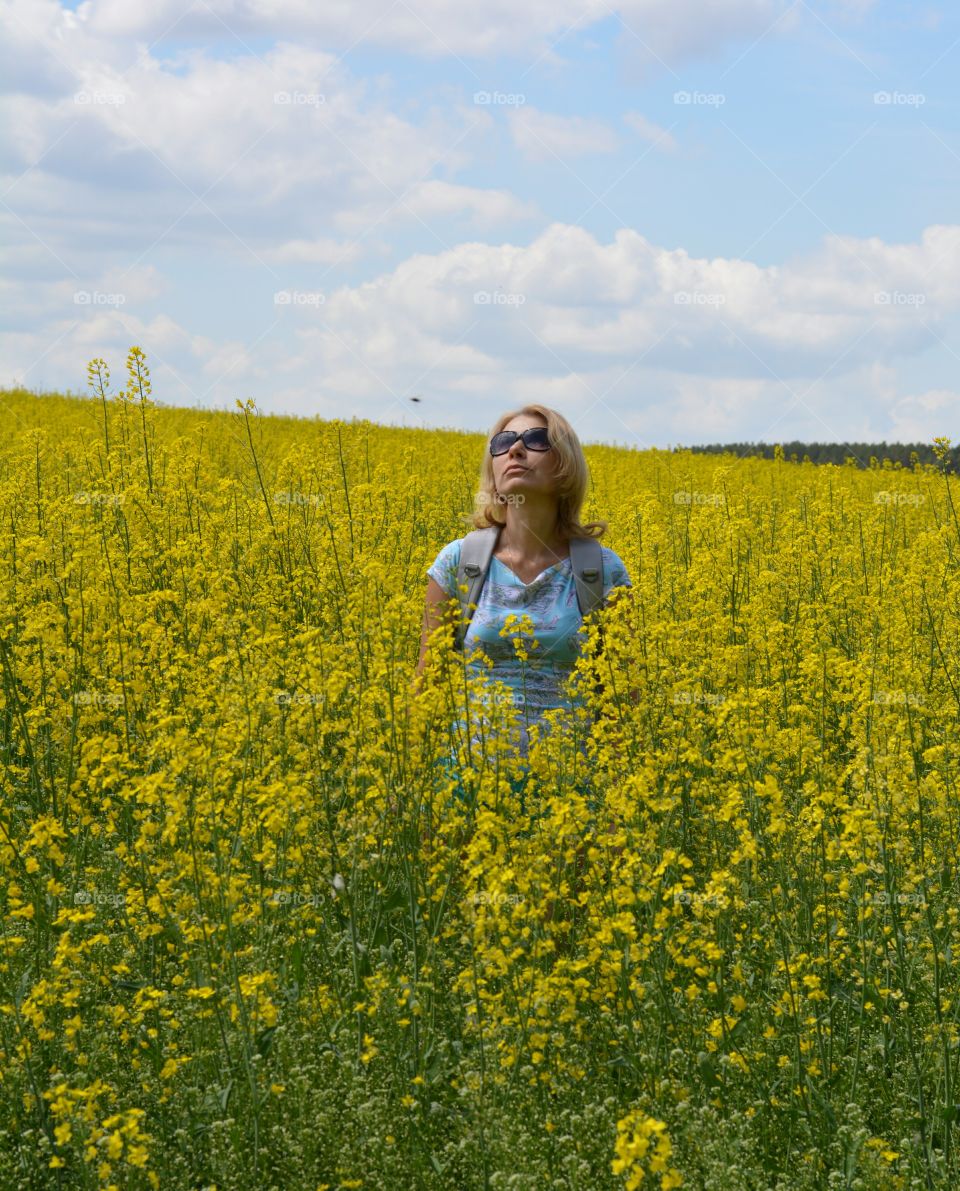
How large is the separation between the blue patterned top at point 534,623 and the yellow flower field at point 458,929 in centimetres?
26

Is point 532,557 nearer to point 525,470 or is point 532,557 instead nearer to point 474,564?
point 474,564

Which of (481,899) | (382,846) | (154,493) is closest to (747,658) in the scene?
(382,846)

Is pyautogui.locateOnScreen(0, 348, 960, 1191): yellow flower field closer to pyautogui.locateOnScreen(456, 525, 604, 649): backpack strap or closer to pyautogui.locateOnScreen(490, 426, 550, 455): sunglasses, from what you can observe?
pyautogui.locateOnScreen(456, 525, 604, 649): backpack strap

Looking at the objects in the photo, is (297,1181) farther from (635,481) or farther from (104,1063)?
(635,481)

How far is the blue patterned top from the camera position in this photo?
484cm

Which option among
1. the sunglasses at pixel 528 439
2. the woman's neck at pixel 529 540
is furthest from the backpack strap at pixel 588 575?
the sunglasses at pixel 528 439

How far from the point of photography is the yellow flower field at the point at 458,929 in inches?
117

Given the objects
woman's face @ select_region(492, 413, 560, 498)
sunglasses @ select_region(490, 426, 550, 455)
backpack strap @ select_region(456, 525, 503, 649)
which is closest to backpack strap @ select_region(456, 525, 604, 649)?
backpack strap @ select_region(456, 525, 503, 649)

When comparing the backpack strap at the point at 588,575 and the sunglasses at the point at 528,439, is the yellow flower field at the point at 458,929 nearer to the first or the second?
the backpack strap at the point at 588,575

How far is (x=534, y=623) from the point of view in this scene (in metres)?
4.83

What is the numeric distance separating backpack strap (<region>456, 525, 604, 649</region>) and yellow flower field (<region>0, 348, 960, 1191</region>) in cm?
28

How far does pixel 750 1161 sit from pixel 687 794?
1613 mm

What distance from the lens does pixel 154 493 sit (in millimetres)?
7859

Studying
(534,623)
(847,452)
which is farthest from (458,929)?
(847,452)
